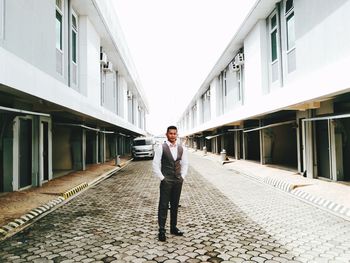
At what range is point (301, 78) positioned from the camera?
434 inches

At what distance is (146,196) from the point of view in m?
8.88

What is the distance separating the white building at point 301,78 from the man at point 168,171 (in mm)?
4757

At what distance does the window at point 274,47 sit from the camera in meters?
13.7

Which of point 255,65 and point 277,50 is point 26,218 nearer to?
point 277,50

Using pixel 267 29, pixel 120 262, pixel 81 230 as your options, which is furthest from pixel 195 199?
pixel 267 29

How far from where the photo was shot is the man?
15.6 ft

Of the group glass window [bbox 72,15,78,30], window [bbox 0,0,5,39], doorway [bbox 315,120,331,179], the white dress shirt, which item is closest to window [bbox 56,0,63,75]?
glass window [bbox 72,15,78,30]

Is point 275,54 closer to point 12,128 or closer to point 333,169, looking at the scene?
point 333,169

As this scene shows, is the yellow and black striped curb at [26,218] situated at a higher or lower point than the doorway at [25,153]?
lower

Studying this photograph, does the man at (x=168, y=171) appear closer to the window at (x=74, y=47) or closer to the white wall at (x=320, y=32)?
the white wall at (x=320, y=32)

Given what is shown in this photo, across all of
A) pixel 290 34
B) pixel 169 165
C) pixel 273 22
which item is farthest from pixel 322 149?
pixel 169 165

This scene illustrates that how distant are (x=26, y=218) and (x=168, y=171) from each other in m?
3.55

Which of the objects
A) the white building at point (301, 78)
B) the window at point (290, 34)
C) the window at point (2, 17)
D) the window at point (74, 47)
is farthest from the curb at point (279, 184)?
the window at point (74, 47)

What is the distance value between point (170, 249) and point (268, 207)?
368 centimetres
